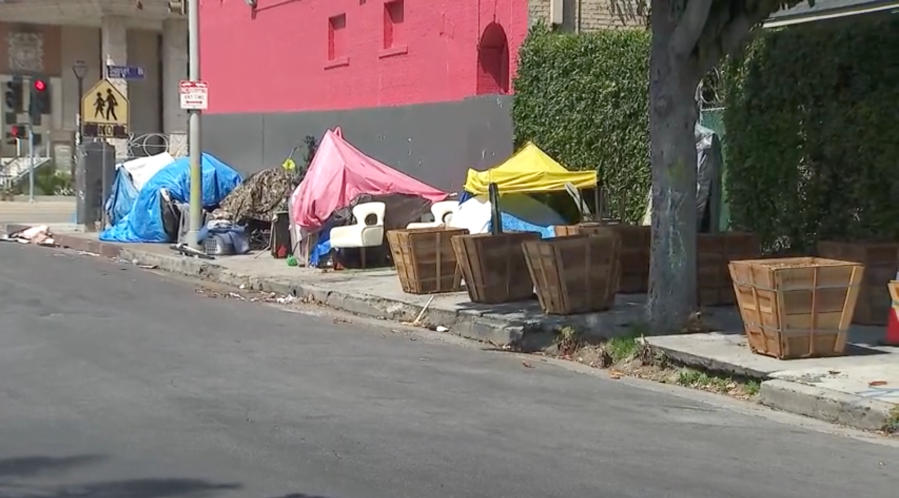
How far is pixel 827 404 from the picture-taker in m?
8.82

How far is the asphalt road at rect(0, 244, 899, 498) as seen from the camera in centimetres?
662

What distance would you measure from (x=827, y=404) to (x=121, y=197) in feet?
61.3

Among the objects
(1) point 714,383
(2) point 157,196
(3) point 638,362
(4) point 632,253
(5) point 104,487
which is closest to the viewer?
(5) point 104,487

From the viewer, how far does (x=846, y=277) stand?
10148mm

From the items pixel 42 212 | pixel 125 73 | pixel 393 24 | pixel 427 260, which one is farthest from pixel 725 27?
pixel 42 212

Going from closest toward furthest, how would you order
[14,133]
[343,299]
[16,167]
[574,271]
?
→ [574,271] → [343,299] → [14,133] → [16,167]

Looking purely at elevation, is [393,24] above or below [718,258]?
above

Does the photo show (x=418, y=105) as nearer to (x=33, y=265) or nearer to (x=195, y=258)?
(x=195, y=258)

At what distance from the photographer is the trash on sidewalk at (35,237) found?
81.2 feet

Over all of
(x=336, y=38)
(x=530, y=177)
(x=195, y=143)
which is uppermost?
(x=336, y=38)

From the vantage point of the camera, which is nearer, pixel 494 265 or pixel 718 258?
pixel 718 258

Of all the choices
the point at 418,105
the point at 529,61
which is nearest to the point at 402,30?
the point at 418,105

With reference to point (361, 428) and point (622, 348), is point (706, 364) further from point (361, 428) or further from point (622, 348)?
point (361, 428)

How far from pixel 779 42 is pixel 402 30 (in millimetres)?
10700
